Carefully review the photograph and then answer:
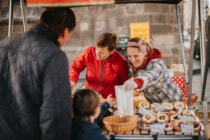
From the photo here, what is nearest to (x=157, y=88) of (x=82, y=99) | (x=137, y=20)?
(x=82, y=99)

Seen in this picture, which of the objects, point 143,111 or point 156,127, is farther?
point 143,111

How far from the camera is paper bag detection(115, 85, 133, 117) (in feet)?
9.62

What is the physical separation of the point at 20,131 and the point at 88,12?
448 inches

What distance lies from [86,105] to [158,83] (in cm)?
154

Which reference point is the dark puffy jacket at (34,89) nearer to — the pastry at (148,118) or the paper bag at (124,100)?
the paper bag at (124,100)

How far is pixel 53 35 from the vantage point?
2.39 metres

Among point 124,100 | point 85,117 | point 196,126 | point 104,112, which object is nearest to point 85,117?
point 85,117

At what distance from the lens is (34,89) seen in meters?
2.28

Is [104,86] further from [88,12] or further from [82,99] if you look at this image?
[88,12]

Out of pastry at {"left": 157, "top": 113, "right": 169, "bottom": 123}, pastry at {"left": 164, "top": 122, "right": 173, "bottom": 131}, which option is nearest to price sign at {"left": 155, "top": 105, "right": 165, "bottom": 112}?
pastry at {"left": 157, "top": 113, "right": 169, "bottom": 123}

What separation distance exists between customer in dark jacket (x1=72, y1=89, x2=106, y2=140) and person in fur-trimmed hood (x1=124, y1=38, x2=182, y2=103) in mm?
1311

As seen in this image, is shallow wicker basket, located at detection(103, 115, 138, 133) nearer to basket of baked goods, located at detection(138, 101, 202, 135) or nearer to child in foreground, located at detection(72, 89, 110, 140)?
basket of baked goods, located at detection(138, 101, 202, 135)

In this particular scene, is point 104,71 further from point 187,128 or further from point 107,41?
point 187,128

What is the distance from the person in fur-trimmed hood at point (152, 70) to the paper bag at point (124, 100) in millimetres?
743
